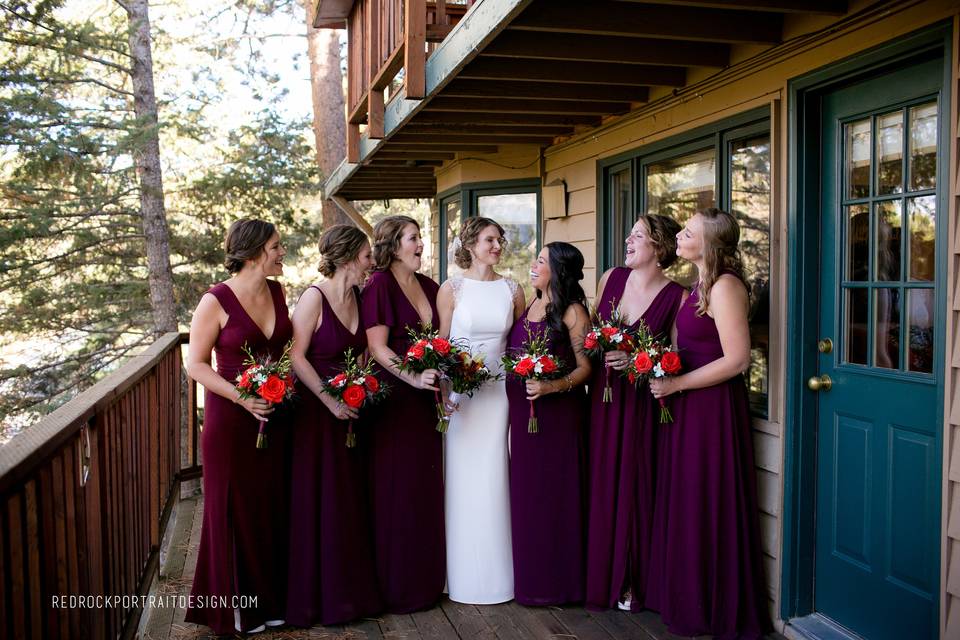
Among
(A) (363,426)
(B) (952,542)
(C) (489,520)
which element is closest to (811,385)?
(B) (952,542)

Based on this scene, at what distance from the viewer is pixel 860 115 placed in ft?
10.8

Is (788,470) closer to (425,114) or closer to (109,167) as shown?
(425,114)

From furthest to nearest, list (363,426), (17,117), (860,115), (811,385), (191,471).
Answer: (17,117) < (191,471) < (363,426) < (811,385) < (860,115)

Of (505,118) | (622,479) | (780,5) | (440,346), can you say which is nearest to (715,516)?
(622,479)

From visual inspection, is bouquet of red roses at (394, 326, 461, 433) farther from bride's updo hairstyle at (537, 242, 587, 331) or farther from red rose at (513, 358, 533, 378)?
bride's updo hairstyle at (537, 242, 587, 331)

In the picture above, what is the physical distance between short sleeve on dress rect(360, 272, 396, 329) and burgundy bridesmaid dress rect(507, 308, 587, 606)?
64cm

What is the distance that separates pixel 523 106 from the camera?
4922 millimetres

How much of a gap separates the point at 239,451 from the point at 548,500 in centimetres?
151

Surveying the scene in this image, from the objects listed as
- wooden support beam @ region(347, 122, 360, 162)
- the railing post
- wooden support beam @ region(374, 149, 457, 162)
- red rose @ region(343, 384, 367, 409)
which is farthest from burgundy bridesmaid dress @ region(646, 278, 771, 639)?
wooden support beam @ region(347, 122, 360, 162)

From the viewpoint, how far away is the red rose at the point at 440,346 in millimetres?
3637

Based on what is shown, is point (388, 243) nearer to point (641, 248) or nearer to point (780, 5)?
point (641, 248)

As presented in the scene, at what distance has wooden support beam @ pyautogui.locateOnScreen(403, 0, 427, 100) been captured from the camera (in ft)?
13.5

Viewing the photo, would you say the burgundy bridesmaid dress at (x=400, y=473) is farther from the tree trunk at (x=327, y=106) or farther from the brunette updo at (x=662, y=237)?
the tree trunk at (x=327, y=106)

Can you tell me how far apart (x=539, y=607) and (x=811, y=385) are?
1.70 m
